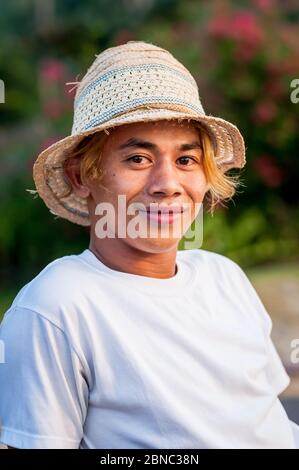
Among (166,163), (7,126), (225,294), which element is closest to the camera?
(166,163)

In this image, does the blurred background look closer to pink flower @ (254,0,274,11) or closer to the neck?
pink flower @ (254,0,274,11)

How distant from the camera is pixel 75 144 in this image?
76.4 inches

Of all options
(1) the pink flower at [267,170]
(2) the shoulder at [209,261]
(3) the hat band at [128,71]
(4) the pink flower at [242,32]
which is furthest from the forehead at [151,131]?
(4) the pink flower at [242,32]

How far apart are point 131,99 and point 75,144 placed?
0.58 ft

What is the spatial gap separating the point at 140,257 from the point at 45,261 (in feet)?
15.3

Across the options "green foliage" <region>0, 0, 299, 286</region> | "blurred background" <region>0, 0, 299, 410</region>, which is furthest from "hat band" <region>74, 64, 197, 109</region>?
"green foliage" <region>0, 0, 299, 286</region>

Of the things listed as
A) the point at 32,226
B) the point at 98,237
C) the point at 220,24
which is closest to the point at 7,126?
the point at 32,226

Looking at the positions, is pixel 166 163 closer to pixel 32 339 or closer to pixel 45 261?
pixel 32 339

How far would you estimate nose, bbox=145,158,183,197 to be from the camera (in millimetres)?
1840

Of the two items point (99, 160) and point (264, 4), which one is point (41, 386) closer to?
point (99, 160)

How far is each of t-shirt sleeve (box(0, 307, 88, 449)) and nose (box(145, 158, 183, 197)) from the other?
374 mm

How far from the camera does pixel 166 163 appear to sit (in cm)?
185

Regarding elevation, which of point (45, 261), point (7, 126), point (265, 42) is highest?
point (265, 42)

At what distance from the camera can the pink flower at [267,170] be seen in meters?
6.36
